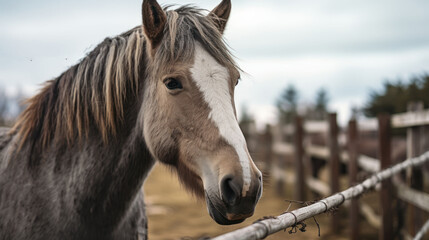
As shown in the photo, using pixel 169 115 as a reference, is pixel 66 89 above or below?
above

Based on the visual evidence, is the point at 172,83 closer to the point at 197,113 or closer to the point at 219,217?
the point at 197,113

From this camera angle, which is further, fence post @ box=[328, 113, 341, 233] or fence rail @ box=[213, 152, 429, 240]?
fence post @ box=[328, 113, 341, 233]

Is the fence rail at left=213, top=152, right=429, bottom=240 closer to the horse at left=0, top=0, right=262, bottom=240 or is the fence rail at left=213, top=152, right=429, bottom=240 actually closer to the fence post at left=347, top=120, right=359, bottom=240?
the horse at left=0, top=0, right=262, bottom=240

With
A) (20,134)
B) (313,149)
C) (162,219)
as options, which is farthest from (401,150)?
(20,134)

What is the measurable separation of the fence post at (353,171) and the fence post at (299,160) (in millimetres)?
2126

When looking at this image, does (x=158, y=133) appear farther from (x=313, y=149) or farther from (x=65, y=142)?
(x=313, y=149)

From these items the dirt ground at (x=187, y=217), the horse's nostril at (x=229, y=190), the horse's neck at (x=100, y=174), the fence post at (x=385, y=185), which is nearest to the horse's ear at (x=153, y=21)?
the horse's neck at (x=100, y=174)

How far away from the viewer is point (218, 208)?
1618mm

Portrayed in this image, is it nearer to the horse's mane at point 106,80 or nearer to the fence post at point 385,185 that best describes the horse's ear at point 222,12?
the horse's mane at point 106,80

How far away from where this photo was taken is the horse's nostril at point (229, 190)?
152 cm

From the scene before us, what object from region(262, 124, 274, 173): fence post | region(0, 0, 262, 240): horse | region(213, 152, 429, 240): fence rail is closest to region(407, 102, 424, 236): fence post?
region(213, 152, 429, 240): fence rail

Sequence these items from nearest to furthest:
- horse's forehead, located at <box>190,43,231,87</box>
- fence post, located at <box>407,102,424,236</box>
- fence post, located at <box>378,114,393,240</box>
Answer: horse's forehead, located at <box>190,43,231,87</box> < fence post, located at <box>407,102,424,236</box> < fence post, located at <box>378,114,393,240</box>

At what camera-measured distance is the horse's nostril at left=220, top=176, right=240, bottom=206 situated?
1519 mm

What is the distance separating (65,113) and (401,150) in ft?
23.6
